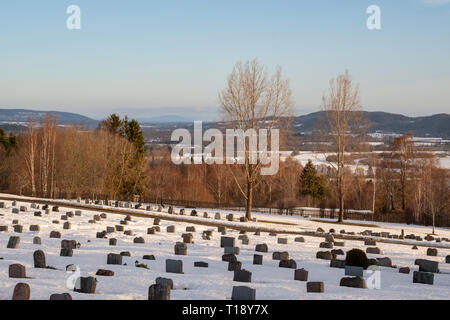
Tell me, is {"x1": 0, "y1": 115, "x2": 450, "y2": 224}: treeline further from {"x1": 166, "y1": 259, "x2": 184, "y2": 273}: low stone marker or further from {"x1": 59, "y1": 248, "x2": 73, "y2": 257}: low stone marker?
{"x1": 166, "y1": 259, "x2": 184, "y2": 273}: low stone marker

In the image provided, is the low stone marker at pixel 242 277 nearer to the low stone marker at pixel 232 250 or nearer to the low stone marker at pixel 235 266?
the low stone marker at pixel 235 266

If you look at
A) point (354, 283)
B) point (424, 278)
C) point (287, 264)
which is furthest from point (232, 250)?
point (424, 278)

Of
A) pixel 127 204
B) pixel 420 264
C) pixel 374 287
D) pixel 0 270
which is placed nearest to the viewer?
pixel 0 270

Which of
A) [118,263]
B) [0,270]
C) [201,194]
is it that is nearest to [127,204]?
[118,263]

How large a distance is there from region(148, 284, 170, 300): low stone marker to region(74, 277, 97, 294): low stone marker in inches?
56.0

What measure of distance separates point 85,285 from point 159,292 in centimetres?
180

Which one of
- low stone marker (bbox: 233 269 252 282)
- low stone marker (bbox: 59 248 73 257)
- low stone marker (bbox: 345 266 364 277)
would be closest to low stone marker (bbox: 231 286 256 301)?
low stone marker (bbox: 233 269 252 282)

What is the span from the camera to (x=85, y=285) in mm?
11836

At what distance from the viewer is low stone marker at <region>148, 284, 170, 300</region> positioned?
1123 cm

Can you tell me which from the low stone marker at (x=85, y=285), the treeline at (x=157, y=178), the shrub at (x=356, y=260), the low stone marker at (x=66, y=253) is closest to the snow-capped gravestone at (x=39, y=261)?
the low stone marker at (x=66, y=253)

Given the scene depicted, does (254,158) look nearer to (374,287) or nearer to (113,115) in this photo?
(374,287)

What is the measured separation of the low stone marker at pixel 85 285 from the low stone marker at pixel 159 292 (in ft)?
4.67
